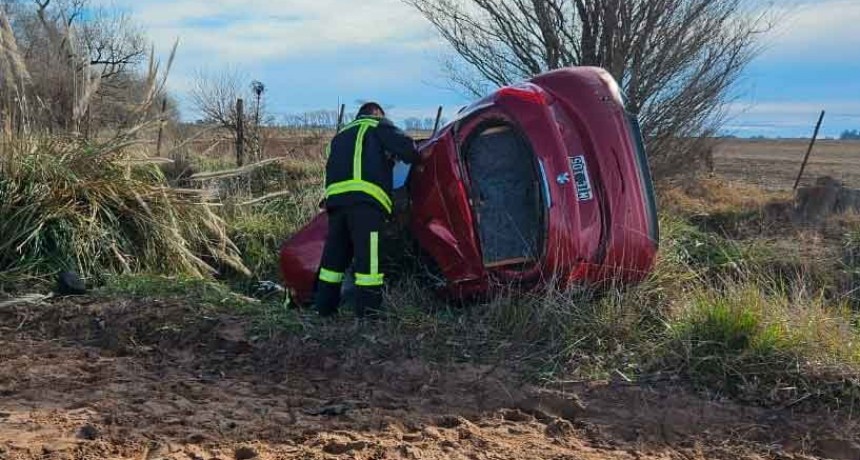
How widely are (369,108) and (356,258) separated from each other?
1.11 metres

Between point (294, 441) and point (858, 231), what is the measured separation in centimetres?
844

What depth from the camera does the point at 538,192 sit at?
5.09 m

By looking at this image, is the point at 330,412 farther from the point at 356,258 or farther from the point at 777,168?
the point at 777,168

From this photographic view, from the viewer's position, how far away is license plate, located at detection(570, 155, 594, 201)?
5.00m

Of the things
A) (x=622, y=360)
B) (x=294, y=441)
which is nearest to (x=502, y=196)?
(x=622, y=360)

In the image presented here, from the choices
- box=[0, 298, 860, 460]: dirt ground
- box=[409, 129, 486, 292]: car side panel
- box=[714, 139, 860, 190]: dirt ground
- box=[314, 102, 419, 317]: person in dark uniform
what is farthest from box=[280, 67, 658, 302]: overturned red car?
box=[714, 139, 860, 190]: dirt ground

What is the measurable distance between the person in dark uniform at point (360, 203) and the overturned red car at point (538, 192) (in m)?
0.30

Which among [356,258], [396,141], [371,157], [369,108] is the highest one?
[369,108]

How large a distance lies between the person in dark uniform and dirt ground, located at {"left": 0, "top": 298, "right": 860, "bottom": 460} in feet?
1.98

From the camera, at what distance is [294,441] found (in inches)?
131

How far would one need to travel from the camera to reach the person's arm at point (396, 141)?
5.30 m

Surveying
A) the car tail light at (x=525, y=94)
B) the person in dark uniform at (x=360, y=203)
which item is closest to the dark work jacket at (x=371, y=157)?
the person in dark uniform at (x=360, y=203)

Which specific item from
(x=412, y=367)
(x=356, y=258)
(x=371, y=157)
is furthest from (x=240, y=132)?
(x=412, y=367)

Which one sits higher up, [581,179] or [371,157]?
[371,157]
